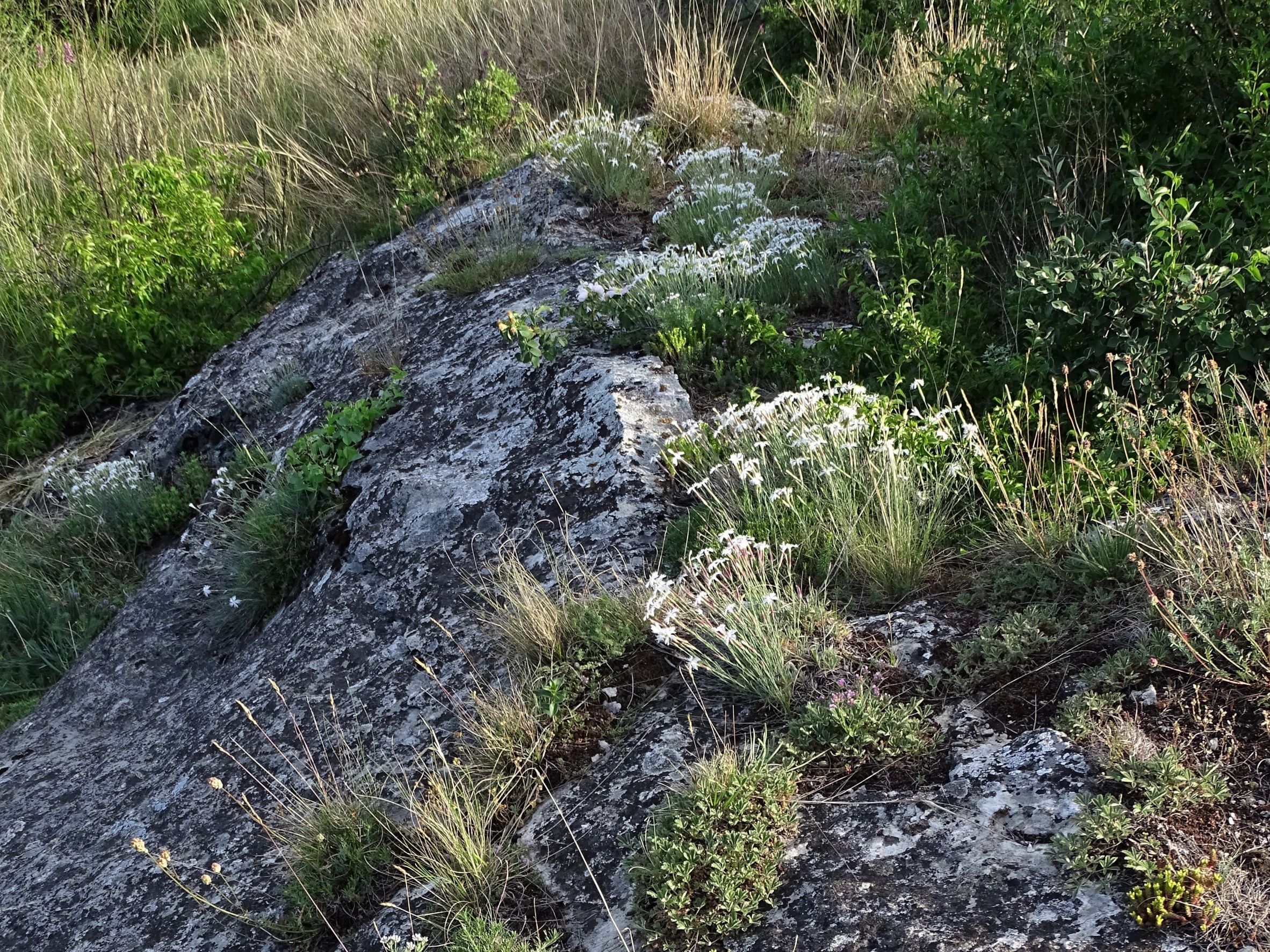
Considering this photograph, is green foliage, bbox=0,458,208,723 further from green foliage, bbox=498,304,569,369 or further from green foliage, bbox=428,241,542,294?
green foliage, bbox=498,304,569,369

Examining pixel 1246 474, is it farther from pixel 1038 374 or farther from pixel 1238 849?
pixel 1238 849

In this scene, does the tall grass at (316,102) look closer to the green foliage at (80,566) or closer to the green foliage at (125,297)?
the green foliage at (125,297)

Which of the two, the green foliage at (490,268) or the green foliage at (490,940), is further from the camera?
the green foliage at (490,268)

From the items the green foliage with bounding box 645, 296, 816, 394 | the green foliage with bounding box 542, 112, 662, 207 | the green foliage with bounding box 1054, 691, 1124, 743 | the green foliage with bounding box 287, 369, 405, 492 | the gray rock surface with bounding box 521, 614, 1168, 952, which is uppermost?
the green foliage with bounding box 542, 112, 662, 207

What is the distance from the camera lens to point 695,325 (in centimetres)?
448

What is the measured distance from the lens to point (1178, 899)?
6.41 feet

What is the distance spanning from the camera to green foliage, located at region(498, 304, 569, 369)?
4641 millimetres

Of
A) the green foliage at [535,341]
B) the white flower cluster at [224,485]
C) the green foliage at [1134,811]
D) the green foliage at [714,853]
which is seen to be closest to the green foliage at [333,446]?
the white flower cluster at [224,485]

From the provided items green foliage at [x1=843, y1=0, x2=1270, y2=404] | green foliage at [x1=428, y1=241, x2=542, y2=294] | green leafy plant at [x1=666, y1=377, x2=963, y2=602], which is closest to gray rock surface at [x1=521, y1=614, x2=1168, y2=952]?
green leafy plant at [x1=666, y1=377, x2=963, y2=602]

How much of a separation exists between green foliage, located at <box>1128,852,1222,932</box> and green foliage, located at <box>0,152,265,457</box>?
7.00 m

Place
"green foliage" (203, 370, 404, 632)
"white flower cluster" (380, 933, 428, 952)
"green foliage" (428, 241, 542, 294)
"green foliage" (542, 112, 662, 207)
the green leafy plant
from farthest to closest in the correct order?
"green foliage" (542, 112, 662, 207)
"green foliage" (428, 241, 542, 294)
"green foliage" (203, 370, 404, 632)
the green leafy plant
"white flower cluster" (380, 933, 428, 952)

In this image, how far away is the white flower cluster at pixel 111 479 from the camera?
600 cm

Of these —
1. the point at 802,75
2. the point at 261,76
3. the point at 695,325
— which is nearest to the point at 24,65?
the point at 261,76

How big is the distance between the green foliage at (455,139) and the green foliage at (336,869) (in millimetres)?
5233
